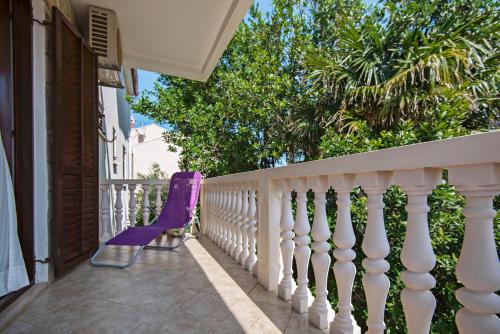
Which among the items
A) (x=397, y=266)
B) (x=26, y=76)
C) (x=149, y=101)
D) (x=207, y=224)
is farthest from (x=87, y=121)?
(x=149, y=101)

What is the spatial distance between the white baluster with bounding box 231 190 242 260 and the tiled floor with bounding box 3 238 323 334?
220mm

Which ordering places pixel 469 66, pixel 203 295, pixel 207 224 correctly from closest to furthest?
pixel 203 295, pixel 207 224, pixel 469 66

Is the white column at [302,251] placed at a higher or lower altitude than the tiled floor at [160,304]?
higher

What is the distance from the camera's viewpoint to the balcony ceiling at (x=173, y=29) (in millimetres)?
3203

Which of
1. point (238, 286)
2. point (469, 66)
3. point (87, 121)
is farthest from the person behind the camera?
point (469, 66)

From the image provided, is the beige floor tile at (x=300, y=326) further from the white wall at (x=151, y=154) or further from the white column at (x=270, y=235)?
the white wall at (x=151, y=154)

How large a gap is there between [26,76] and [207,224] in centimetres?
287

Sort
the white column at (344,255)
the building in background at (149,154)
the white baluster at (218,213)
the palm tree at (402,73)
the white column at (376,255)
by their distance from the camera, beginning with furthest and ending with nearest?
the building in background at (149,154), the palm tree at (402,73), the white baluster at (218,213), the white column at (344,255), the white column at (376,255)

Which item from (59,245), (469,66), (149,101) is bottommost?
(59,245)

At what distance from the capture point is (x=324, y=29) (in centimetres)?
840

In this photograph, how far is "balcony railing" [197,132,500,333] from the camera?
74cm

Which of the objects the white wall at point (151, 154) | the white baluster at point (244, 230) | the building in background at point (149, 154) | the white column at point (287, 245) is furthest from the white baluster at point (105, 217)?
the white wall at point (151, 154)

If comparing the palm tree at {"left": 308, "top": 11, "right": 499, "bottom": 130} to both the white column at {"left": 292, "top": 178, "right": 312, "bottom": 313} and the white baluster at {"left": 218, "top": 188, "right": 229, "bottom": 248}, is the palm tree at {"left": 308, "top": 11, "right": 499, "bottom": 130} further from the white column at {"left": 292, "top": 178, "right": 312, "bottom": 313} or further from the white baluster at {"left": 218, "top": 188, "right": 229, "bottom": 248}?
the white column at {"left": 292, "top": 178, "right": 312, "bottom": 313}

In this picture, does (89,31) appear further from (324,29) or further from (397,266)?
(324,29)
